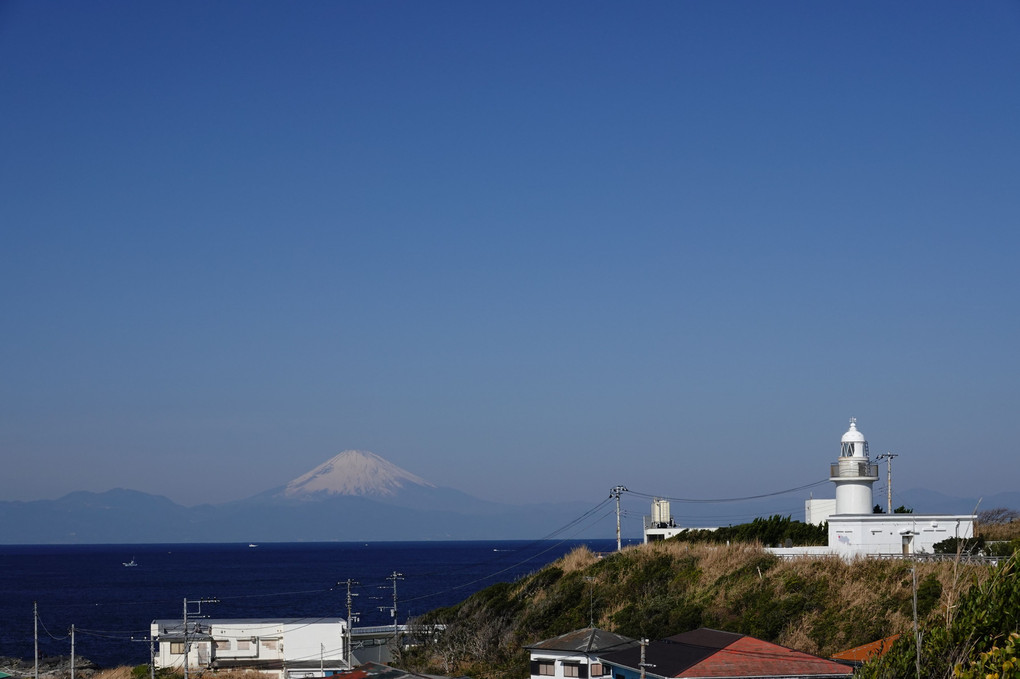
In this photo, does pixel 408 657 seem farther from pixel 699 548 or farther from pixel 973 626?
pixel 973 626

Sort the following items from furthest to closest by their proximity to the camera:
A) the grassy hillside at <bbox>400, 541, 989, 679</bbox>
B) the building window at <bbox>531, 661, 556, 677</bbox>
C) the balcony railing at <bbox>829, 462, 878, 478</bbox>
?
1. the balcony railing at <bbox>829, 462, 878, 478</bbox>
2. the grassy hillside at <bbox>400, 541, 989, 679</bbox>
3. the building window at <bbox>531, 661, 556, 677</bbox>

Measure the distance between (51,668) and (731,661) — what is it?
45.7m

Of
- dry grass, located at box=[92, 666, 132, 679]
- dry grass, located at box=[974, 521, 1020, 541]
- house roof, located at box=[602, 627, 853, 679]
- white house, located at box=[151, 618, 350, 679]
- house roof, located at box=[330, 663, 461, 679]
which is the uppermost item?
dry grass, located at box=[974, 521, 1020, 541]

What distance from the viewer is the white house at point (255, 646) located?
49.9 m

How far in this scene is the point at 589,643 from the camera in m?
33.5

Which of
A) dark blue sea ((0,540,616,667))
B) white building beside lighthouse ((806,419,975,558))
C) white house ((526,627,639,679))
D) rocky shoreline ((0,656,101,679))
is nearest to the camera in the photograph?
white house ((526,627,639,679))

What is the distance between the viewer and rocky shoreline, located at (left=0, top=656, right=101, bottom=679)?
52.8 meters

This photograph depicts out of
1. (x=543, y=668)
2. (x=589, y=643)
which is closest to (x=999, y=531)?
(x=589, y=643)

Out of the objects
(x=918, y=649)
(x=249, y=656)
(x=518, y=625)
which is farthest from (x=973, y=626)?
(x=249, y=656)

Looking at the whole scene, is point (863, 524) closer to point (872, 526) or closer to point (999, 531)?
point (872, 526)

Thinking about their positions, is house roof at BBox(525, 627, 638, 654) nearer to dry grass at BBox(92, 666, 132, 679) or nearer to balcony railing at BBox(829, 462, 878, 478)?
balcony railing at BBox(829, 462, 878, 478)

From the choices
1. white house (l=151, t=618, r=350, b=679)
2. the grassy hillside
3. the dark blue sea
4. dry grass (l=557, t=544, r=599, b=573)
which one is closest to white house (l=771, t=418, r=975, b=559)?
the grassy hillside

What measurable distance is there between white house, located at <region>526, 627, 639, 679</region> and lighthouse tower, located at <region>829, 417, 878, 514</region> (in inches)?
712

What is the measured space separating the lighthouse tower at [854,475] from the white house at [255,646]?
2502 cm
